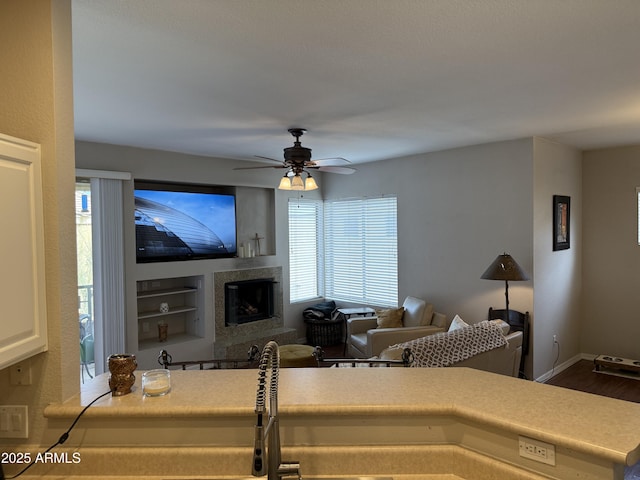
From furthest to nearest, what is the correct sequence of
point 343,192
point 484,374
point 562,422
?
1. point 343,192
2. point 484,374
3. point 562,422

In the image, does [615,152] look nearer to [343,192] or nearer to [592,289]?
[592,289]

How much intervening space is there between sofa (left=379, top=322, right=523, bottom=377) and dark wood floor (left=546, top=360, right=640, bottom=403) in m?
1.34

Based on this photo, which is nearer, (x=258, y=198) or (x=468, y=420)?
(x=468, y=420)

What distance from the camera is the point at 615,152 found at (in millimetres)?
5410

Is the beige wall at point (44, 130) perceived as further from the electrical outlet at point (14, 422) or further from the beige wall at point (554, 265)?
the beige wall at point (554, 265)

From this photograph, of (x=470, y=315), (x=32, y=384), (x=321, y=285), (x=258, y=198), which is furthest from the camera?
(x=321, y=285)

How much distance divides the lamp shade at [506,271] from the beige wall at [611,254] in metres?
1.97

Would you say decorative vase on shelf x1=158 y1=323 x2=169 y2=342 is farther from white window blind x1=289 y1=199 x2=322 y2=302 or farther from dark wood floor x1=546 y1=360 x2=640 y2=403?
dark wood floor x1=546 y1=360 x2=640 y2=403

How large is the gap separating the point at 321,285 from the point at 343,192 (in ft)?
5.30

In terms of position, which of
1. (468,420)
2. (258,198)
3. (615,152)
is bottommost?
(468,420)

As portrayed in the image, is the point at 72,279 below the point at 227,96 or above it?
below

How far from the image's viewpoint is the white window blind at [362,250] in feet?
20.5

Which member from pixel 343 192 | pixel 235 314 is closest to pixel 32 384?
pixel 235 314

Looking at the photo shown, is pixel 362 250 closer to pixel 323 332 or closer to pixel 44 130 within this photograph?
pixel 323 332
